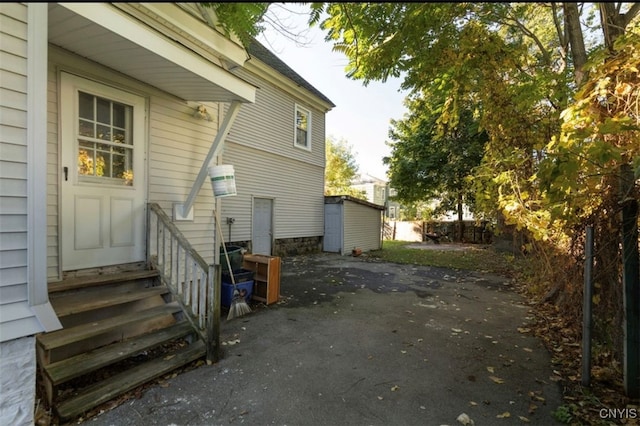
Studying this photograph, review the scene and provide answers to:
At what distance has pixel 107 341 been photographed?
10.8 feet

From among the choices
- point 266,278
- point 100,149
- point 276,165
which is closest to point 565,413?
point 266,278

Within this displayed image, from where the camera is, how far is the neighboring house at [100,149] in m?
2.23

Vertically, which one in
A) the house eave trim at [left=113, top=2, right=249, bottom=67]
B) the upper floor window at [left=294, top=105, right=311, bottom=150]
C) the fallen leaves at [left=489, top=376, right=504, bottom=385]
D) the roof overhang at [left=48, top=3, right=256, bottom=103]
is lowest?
the fallen leaves at [left=489, top=376, right=504, bottom=385]

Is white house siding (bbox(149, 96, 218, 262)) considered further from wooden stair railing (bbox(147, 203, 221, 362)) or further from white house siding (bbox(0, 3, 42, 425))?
white house siding (bbox(0, 3, 42, 425))

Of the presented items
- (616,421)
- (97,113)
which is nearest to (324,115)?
(97,113)

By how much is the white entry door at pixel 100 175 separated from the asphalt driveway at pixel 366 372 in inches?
68.2

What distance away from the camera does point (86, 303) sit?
3.08 meters

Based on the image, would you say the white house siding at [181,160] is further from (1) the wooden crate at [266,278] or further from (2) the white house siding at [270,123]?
(2) the white house siding at [270,123]

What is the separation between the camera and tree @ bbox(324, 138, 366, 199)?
82.4ft

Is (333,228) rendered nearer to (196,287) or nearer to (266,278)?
(266,278)

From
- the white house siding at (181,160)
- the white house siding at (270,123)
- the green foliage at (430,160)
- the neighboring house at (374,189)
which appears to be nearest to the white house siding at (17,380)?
the white house siding at (181,160)

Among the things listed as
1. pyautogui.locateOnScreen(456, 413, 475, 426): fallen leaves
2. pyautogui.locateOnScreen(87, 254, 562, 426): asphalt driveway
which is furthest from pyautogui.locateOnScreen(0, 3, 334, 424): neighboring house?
pyautogui.locateOnScreen(456, 413, 475, 426): fallen leaves

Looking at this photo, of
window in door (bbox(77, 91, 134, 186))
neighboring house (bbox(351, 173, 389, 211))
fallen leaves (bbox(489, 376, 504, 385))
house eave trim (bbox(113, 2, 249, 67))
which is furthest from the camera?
neighboring house (bbox(351, 173, 389, 211))

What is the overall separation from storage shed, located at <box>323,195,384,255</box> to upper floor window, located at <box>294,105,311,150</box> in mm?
2278
